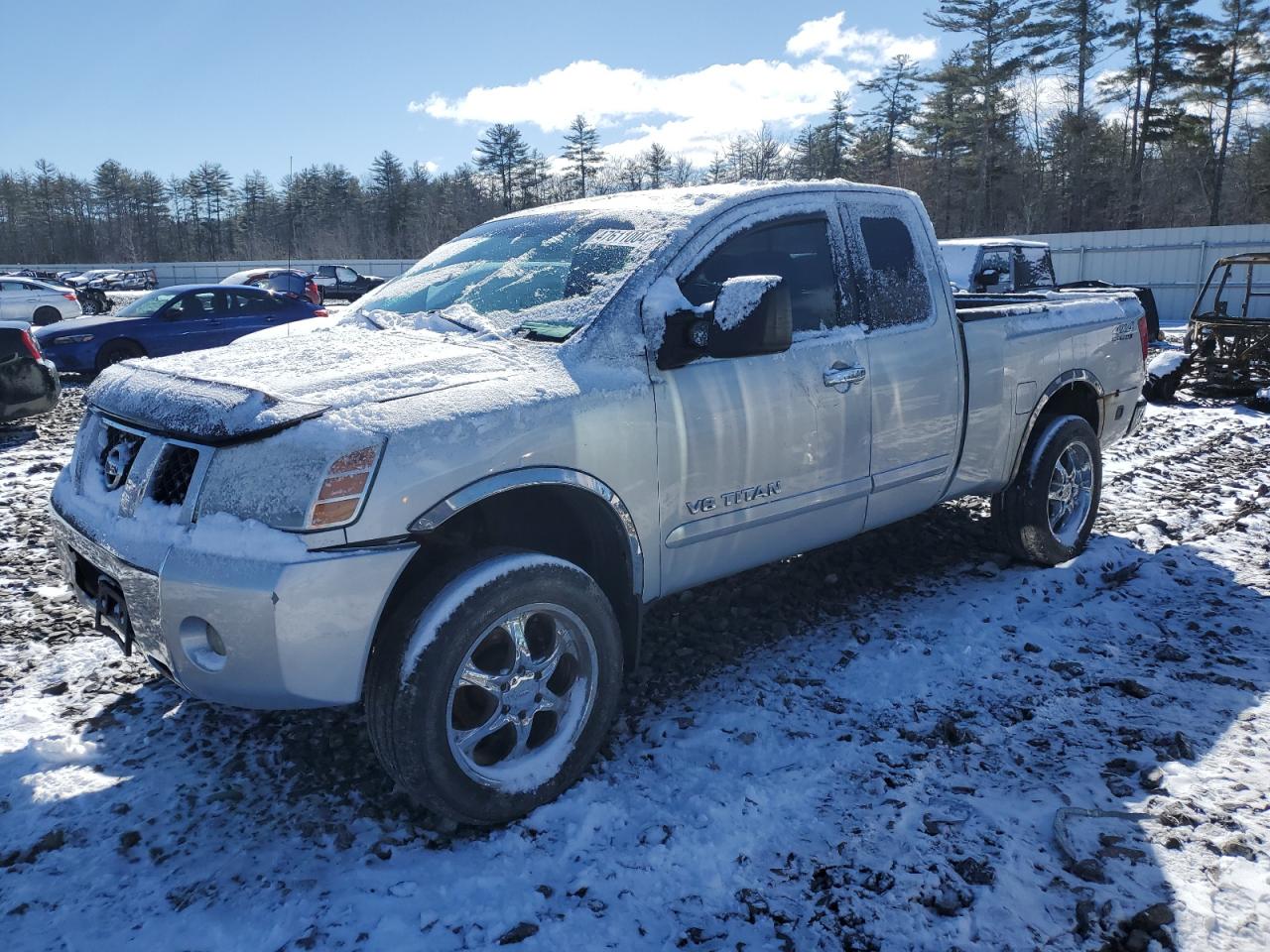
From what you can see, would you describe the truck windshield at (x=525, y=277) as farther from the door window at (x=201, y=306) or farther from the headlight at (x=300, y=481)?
the door window at (x=201, y=306)

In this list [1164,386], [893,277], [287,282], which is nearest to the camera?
[893,277]

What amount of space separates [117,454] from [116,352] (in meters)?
11.0

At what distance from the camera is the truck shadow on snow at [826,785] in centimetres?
244

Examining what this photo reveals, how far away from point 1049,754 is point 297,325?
365 centimetres

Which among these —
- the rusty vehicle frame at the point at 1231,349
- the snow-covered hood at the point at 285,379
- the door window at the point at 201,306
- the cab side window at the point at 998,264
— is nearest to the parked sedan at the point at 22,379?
the door window at the point at 201,306

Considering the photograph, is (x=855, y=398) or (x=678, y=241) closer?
(x=678, y=241)

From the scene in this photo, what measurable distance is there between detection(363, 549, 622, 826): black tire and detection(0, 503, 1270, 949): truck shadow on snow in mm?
151

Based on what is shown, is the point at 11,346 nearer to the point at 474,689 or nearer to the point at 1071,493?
the point at 474,689

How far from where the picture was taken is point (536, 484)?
107 inches

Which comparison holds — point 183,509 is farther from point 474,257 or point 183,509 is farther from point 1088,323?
point 1088,323

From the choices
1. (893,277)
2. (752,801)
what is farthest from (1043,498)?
(752,801)

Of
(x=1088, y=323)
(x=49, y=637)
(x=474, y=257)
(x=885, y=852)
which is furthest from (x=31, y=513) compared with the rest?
(x=1088, y=323)

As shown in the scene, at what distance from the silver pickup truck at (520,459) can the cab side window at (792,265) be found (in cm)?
1

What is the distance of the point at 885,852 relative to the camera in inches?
103
